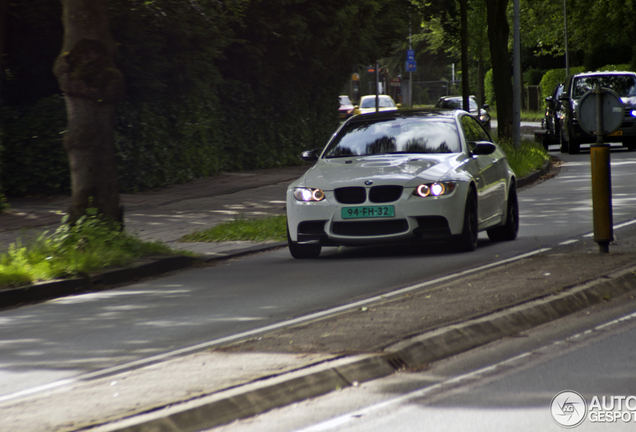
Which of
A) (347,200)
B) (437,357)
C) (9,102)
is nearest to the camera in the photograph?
(437,357)

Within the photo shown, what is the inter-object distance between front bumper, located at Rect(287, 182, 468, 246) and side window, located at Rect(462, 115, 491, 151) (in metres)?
1.29

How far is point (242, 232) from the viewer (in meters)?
12.6

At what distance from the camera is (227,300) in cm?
827

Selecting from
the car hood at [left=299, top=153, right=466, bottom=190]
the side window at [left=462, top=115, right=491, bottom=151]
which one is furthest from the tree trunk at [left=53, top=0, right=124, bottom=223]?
the side window at [left=462, top=115, right=491, bottom=151]

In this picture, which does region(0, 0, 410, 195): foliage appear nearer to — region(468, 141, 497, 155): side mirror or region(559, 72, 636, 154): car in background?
region(559, 72, 636, 154): car in background

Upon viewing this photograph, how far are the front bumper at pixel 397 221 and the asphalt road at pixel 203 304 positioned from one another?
27 cm

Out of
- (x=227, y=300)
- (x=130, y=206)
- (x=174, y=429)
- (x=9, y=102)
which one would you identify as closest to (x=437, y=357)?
(x=174, y=429)

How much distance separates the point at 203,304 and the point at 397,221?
2557mm

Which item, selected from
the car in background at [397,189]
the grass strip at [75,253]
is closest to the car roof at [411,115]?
the car in background at [397,189]

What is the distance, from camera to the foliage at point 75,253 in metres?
9.27

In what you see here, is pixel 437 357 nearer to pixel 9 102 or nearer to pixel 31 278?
pixel 31 278

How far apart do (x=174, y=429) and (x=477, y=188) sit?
651cm

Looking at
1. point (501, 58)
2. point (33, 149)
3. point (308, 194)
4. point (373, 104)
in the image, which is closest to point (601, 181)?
point (308, 194)

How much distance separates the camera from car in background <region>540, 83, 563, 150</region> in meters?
29.0
